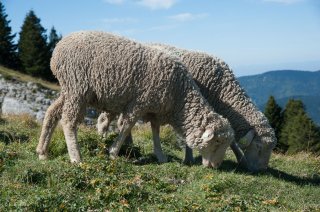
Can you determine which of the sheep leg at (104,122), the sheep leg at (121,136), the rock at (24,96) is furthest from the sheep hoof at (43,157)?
the rock at (24,96)

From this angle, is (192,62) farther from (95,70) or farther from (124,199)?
(124,199)

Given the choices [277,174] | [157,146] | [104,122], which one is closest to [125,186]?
[157,146]

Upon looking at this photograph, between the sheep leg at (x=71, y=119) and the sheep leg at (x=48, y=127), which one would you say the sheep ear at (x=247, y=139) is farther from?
the sheep leg at (x=48, y=127)

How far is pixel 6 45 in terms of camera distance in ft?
167

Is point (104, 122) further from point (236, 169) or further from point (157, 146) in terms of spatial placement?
point (236, 169)

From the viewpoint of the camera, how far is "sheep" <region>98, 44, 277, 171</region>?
10.8 m

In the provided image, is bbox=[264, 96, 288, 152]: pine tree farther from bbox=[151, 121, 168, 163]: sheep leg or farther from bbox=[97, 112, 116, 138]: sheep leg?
bbox=[151, 121, 168, 163]: sheep leg

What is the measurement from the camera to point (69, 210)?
5.89 m

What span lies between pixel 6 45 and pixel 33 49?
3.80m

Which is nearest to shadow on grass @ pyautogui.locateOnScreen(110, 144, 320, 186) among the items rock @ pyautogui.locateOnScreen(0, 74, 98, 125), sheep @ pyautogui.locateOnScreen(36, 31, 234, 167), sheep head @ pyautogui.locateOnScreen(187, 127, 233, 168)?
sheep head @ pyautogui.locateOnScreen(187, 127, 233, 168)

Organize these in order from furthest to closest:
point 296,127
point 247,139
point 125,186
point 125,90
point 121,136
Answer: point 296,127 < point 247,139 < point 121,136 < point 125,90 < point 125,186

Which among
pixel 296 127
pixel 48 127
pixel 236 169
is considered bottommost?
pixel 296 127

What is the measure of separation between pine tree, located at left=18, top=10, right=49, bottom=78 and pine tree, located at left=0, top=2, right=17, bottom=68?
145 centimetres

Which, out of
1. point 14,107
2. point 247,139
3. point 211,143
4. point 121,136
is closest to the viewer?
point 121,136
